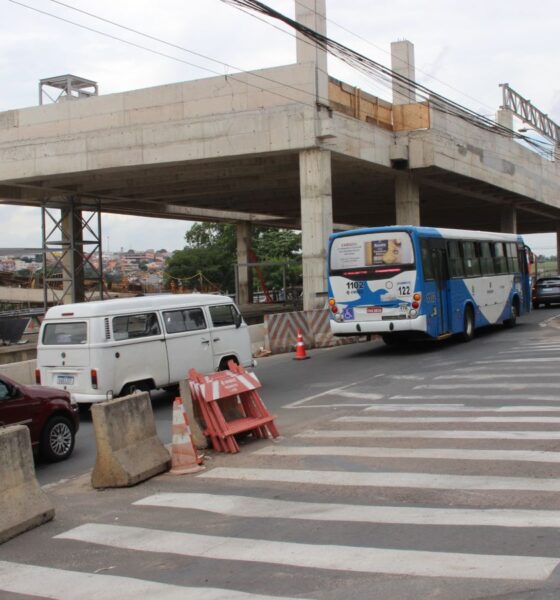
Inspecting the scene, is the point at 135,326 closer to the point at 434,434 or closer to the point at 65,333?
the point at 65,333

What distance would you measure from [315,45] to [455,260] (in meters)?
9.34

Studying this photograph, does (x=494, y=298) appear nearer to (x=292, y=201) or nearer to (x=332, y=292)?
(x=332, y=292)

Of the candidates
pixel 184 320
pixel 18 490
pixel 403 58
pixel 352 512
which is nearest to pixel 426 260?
pixel 184 320

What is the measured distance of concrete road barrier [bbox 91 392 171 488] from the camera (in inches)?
312

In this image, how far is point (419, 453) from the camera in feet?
27.4

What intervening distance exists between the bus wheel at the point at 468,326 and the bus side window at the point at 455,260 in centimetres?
123

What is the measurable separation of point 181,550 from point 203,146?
21399mm

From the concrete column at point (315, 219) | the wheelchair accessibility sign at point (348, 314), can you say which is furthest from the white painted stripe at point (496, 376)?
the concrete column at point (315, 219)

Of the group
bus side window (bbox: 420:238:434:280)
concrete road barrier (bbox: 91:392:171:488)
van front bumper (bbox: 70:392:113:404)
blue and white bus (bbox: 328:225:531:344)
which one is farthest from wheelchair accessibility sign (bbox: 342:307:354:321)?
concrete road barrier (bbox: 91:392:171:488)

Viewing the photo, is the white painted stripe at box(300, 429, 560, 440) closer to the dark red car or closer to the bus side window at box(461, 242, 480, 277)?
the dark red car

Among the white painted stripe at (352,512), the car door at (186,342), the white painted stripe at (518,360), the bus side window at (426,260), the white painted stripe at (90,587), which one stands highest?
the bus side window at (426,260)

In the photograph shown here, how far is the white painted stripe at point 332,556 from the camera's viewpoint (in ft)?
15.9

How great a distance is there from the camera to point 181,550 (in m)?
5.71

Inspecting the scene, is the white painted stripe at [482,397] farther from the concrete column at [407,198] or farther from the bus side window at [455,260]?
the concrete column at [407,198]
